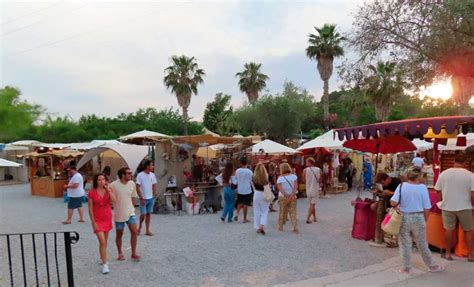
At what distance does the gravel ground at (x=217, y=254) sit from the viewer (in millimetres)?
5801

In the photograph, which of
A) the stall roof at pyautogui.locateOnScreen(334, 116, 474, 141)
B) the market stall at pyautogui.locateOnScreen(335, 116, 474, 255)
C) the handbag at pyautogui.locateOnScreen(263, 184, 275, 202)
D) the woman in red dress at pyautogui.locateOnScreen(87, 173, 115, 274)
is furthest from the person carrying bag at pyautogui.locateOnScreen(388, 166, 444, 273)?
the woman in red dress at pyautogui.locateOnScreen(87, 173, 115, 274)

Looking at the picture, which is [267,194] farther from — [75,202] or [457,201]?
[75,202]

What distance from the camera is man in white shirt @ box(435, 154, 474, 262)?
6.38m

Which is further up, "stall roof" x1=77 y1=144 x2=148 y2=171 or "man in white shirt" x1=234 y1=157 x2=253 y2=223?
"stall roof" x1=77 y1=144 x2=148 y2=171

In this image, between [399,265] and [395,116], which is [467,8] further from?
[395,116]

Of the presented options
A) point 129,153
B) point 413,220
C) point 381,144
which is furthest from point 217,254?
point 129,153

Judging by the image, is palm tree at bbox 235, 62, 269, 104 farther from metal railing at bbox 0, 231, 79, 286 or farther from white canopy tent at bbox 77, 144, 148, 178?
metal railing at bbox 0, 231, 79, 286

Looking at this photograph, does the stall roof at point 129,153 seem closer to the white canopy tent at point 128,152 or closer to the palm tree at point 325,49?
the white canopy tent at point 128,152

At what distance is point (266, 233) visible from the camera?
8.74 meters

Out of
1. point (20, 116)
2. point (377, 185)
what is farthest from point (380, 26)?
point (20, 116)

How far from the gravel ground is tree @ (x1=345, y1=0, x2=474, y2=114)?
5.39 metres

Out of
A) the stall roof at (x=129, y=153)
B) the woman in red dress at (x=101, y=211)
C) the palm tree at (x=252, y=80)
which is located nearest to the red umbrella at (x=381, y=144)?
the woman in red dress at (x=101, y=211)

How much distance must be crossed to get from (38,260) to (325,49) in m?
30.1

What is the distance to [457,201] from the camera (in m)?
6.41
